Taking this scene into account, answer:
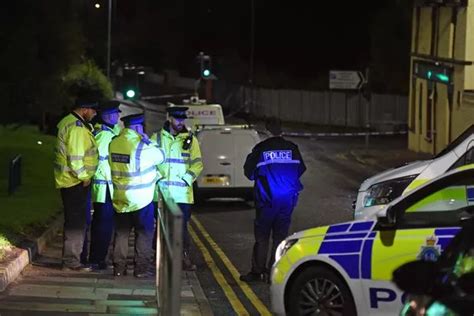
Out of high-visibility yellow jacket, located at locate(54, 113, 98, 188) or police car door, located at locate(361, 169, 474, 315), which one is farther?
high-visibility yellow jacket, located at locate(54, 113, 98, 188)

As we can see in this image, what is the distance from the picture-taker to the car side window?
7133 millimetres

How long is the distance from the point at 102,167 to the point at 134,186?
2.79ft

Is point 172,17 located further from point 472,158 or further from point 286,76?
point 472,158

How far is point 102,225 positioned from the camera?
10852 millimetres

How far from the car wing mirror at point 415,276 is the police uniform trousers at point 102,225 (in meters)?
4.76

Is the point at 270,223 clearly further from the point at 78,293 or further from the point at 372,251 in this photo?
the point at 372,251

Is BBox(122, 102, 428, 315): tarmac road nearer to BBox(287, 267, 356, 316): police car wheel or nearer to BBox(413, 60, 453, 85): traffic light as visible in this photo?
BBox(287, 267, 356, 316): police car wheel

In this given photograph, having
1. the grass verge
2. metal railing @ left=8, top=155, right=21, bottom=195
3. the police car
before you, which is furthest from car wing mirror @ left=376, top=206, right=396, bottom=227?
metal railing @ left=8, top=155, right=21, bottom=195

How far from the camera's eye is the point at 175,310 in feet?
18.2

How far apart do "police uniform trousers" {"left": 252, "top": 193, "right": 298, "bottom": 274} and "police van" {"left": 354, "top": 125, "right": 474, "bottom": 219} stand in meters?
0.90

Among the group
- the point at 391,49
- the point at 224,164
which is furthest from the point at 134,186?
the point at 391,49

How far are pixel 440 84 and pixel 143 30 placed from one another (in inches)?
2928

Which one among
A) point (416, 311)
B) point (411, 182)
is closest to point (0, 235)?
point (411, 182)

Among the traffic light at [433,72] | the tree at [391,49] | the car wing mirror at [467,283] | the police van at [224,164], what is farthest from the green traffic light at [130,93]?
the car wing mirror at [467,283]
